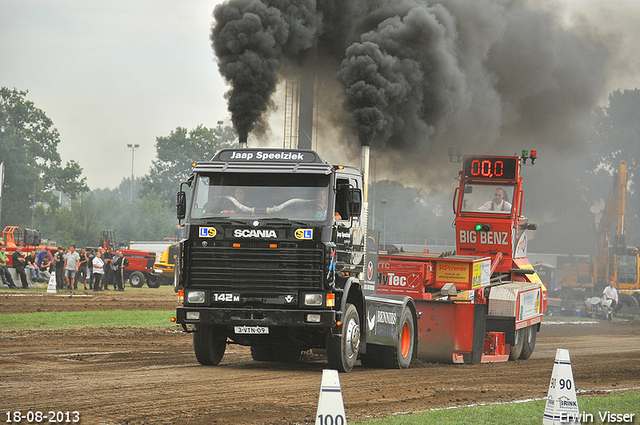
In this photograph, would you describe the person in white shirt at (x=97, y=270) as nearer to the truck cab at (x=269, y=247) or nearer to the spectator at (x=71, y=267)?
the spectator at (x=71, y=267)

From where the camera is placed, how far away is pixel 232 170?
34.9ft

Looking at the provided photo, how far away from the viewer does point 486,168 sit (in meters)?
16.8

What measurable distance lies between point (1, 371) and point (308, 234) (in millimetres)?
4478

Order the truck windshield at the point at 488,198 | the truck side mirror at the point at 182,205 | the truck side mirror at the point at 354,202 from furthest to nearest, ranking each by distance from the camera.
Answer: the truck windshield at the point at 488,198 < the truck side mirror at the point at 182,205 < the truck side mirror at the point at 354,202

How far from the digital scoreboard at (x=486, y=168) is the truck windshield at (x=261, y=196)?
23.2 ft

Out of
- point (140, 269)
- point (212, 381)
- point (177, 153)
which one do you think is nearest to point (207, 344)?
point (212, 381)

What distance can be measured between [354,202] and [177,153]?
262 ft

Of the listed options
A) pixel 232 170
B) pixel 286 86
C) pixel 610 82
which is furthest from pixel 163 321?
pixel 610 82

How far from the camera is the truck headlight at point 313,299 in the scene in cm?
1012

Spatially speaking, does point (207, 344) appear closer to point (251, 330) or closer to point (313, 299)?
point (251, 330)

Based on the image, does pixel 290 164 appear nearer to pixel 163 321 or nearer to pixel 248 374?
pixel 248 374

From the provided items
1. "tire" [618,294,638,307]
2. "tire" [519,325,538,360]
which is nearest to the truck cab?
"tire" [519,325,538,360]

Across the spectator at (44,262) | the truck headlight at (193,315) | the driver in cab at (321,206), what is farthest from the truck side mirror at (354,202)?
the spectator at (44,262)

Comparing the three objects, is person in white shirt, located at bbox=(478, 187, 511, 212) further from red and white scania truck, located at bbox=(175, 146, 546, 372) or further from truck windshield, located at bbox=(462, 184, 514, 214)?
red and white scania truck, located at bbox=(175, 146, 546, 372)
